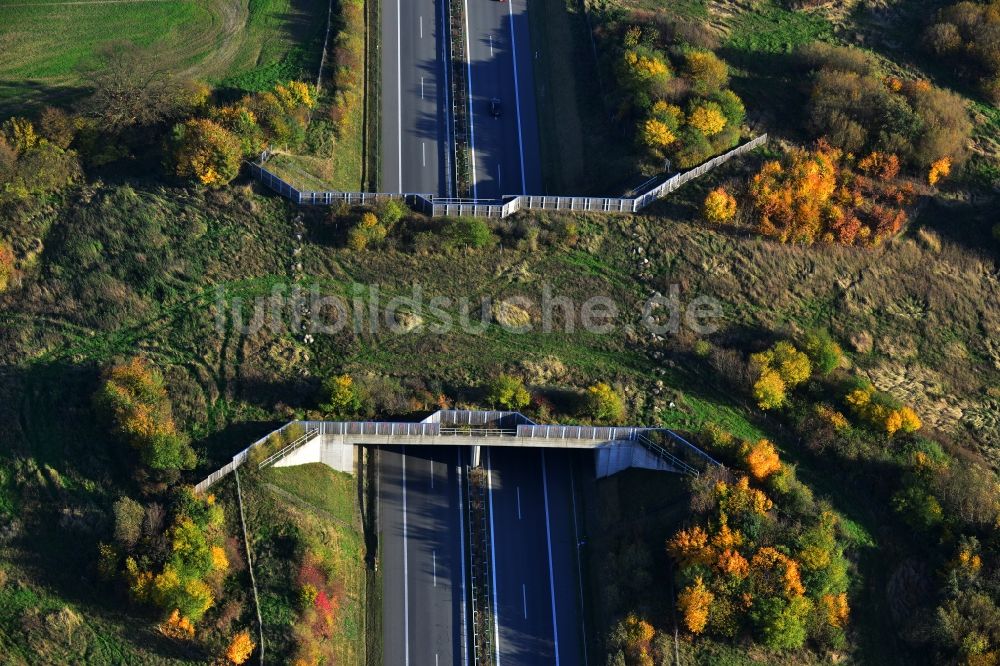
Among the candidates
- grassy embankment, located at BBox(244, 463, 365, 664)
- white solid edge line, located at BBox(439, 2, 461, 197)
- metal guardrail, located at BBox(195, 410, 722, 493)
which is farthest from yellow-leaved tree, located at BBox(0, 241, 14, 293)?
white solid edge line, located at BBox(439, 2, 461, 197)

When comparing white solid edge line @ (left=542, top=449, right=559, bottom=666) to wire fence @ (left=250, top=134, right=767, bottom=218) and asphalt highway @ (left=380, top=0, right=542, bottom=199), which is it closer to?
wire fence @ (left=250, top=134, right=767, bottom=218)

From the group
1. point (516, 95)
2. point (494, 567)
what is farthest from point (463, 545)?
point (516, 95)

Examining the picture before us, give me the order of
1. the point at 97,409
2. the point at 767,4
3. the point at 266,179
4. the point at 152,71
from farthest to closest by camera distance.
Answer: the point at 767,4, the point at 152,71, the point at 266,179, the point at 97,409

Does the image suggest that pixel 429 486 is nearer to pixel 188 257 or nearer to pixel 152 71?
pixel 188 257

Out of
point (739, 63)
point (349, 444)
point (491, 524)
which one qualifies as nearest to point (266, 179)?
point (349, 444)

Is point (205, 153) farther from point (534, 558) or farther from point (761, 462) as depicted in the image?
point (761, 462)
